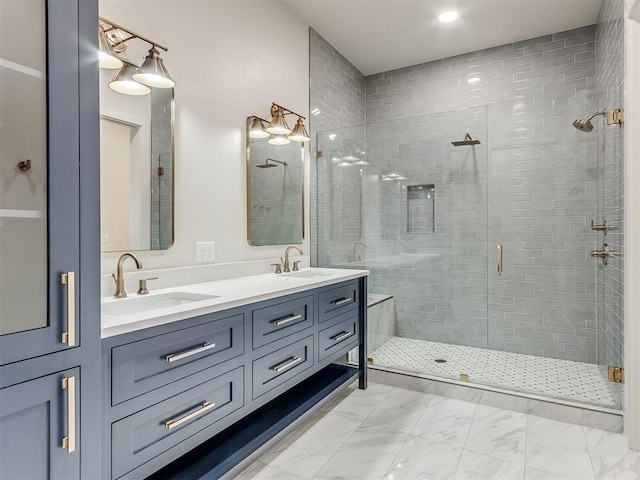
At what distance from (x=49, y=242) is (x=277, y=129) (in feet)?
6.12

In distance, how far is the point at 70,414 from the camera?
1.04 m

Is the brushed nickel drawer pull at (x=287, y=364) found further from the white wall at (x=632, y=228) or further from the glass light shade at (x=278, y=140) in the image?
the white wall at (x=632, y=228)

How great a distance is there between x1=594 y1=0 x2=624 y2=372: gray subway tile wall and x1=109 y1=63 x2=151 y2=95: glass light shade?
2.57 meters

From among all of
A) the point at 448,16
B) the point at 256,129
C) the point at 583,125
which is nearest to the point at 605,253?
the point at 583,125

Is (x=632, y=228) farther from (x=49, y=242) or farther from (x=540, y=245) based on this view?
(x=49, y=242)

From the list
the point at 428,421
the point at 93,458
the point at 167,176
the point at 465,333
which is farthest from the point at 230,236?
the point at 465,333

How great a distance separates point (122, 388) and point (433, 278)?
2.52 metres

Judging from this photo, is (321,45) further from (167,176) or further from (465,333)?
(465,333)

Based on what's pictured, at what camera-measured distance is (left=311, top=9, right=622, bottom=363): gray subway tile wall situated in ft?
10.0

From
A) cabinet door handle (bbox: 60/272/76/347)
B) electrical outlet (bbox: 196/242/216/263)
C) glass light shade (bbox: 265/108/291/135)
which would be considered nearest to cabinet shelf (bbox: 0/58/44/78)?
cabinet door handle (bbox: 60/272/76/347)

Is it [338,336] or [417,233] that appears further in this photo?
[417,233]

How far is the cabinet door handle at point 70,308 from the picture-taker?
3.38ft

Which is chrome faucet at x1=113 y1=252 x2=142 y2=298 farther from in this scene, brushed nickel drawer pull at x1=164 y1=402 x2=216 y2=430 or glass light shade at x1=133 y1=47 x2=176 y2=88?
glass light shade at x1=133 y1=47 x2=176 y2=88

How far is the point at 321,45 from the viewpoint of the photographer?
135 inches
